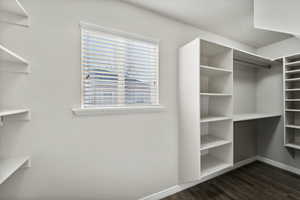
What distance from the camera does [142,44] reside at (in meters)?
1.61

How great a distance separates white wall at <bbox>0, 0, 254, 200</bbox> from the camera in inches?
42.5

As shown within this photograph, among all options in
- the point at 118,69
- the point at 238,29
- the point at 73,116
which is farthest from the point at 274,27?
the point at 73,116

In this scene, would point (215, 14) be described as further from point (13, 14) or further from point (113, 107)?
point (13, 14)

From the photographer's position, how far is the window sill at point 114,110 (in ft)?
4.09

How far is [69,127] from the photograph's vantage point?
1.23 meters

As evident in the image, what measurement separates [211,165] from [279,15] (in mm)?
1727

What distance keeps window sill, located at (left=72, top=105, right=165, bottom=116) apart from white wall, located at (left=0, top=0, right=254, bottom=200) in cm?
6

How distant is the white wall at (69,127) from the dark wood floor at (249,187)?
69cm

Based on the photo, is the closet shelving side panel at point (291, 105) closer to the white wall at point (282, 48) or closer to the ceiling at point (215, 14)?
the white wall at point (282, 48)

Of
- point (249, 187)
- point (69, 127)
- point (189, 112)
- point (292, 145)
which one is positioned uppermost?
point (189, 112)

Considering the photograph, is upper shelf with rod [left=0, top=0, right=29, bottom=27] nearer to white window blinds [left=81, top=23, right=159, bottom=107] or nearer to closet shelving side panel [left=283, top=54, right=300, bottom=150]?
white window blinds [left=81, top=23, right=159, bottom=107]

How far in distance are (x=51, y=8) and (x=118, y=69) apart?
78 centimetres

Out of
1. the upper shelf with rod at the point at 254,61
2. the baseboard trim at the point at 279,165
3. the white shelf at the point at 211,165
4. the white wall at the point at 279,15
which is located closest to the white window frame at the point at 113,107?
the white shelf at the point at 211,165

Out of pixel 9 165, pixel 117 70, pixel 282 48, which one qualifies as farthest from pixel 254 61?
pixel 9 165
